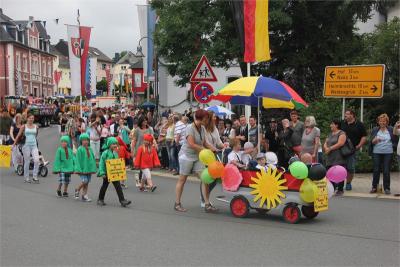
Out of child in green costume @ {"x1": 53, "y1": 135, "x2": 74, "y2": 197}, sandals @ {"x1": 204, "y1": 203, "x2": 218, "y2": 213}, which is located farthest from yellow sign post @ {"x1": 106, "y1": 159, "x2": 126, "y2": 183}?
sandals @ {"x1": 204, "y1": 203, "x2": 218, "y2": 213}

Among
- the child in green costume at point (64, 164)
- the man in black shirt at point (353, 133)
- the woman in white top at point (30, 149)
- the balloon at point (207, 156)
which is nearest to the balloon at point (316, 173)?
the balloon at point (207, 156)

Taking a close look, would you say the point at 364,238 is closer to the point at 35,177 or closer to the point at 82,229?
the point at 82,229

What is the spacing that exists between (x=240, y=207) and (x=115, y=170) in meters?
2.73

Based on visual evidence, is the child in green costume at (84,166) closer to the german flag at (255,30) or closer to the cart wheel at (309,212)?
the cart wheel at (309,212)

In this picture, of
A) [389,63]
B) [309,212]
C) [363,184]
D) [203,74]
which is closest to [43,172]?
[203,74]

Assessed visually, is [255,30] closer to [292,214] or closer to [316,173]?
[316,173]

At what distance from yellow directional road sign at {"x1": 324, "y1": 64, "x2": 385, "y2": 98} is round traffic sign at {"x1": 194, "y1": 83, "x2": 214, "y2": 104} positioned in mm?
3025

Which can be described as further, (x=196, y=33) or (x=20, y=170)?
(x=196, y=33)

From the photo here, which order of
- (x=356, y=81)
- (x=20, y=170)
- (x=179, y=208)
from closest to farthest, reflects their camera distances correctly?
1. (x=179, y=208)
2. (x=356, y=81)
3. (x=20, y=170)

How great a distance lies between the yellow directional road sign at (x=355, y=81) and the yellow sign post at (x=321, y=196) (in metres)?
5.40

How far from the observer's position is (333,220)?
9.05 metres

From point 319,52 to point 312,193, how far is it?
15776 millimetres

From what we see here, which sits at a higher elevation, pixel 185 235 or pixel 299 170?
pixel 299 170

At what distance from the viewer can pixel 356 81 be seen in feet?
45.3
